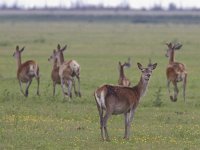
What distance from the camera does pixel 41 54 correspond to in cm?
4122

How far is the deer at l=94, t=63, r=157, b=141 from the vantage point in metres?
14.2

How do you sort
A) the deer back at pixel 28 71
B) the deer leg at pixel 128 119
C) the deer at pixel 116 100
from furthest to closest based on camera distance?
1. the deer back at pixel 28 71
2. the deer leg at pixel 128 119
3. the deer at pixel 116 100

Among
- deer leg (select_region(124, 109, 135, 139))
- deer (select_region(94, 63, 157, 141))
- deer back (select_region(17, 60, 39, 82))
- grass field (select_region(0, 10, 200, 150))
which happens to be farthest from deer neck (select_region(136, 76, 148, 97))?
deer back (select_region(17, 60, 39, 82))

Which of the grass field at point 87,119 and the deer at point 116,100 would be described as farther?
the grass field at point 87,119

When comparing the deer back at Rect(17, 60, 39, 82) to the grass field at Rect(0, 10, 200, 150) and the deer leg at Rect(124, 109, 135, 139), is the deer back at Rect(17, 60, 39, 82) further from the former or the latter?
the deer leg at Rect(124, 109, 135, 139)

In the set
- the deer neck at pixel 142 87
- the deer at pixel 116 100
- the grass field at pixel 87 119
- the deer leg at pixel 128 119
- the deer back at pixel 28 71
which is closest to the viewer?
the deer at pixel 116 100

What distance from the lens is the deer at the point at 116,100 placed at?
14195 millimetres

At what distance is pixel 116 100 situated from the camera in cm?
1432

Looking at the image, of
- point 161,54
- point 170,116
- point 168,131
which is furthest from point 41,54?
point 168,131

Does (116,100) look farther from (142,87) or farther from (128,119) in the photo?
(142,87)

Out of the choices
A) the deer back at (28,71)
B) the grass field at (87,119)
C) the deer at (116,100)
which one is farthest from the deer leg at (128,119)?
the deer back at (28,71)

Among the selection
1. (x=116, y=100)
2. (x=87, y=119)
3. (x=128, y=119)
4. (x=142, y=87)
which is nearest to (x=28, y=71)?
(x=87, y=119)

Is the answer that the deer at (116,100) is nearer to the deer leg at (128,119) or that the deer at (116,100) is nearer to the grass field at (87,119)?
the deer leg at (128,119)

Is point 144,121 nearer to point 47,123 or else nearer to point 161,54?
point 47,123
